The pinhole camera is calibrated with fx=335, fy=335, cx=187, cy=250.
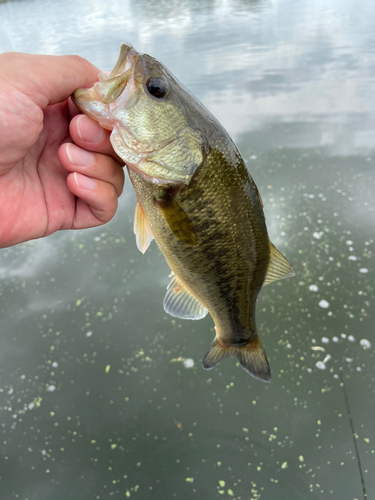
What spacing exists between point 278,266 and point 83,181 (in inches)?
35.6

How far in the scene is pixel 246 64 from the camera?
694 cm

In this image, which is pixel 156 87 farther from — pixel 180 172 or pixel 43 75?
pixel 43 75

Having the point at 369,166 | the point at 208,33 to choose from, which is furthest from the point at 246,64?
the point at 369,166

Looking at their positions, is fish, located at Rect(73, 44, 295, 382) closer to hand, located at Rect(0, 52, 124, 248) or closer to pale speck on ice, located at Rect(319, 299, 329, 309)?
hand, located at Rect(0, 52, 124, 248)

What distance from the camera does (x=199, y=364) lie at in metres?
2.48

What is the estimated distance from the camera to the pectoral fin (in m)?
1.18

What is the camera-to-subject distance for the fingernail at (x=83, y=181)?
4.56 ft

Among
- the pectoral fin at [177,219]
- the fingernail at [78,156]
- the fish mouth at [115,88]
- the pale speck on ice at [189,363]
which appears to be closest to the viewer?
the fish mouth at [115,88]

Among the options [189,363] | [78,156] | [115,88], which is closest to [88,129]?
[78,156]

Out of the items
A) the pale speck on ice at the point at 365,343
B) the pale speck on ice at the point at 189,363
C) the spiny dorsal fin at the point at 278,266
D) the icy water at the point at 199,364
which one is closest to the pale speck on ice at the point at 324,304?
the icy water at the point at 199,364

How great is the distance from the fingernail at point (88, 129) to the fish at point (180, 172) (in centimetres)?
7

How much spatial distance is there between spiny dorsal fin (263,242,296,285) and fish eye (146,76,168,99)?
738 millimetres

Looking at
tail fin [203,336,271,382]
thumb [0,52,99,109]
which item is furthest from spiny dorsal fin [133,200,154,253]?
tail fin [203,336,271,382]

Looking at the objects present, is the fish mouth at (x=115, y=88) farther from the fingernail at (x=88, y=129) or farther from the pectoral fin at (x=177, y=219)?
the pectoral fin at (x=177, y=219)
